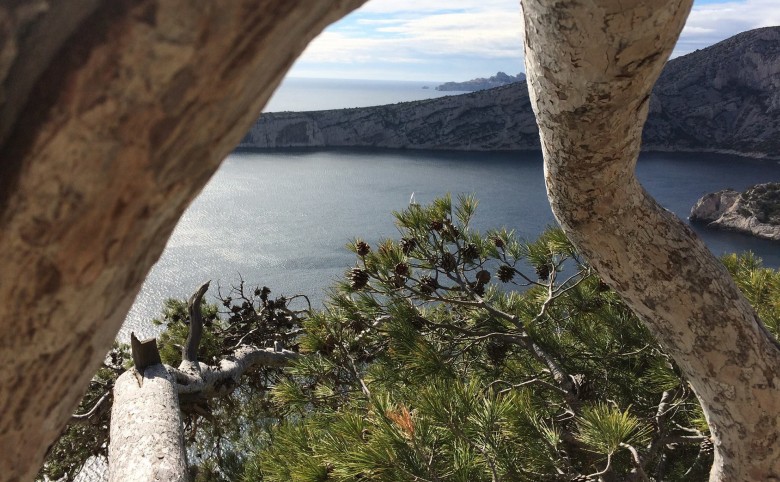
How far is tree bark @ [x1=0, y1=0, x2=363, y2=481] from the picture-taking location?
14cm

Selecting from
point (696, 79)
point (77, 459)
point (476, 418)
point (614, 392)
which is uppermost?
point (696, 79)

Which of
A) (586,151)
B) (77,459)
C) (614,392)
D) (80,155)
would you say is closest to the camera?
(80,155)

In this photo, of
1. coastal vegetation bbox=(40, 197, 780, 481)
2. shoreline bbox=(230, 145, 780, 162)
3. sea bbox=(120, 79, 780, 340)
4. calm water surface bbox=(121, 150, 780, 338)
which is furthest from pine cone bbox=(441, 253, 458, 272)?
shoreline bbox=(230, 145, 780, 162)

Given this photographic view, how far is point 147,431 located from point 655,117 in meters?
11.1

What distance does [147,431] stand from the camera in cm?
76

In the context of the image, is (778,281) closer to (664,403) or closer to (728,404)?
(664,403)

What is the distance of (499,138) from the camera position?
10.3m

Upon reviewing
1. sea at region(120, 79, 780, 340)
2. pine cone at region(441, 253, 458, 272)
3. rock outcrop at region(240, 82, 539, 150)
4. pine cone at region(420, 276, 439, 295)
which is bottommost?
sea at region(120, 79, 780, 340)

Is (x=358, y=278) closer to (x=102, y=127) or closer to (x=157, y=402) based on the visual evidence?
(x=157, y=402)

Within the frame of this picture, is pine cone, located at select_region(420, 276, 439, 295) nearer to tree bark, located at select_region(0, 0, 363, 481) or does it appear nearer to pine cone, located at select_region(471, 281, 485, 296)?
pine cone, located at select_region(471, 281, 485, 296)

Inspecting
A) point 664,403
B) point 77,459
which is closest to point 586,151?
point 664,403

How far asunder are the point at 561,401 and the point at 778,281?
0.44m

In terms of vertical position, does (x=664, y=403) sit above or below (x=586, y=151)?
below

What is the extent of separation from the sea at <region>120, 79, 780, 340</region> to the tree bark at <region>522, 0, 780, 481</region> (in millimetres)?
1766
